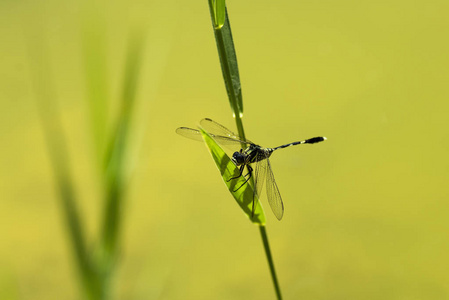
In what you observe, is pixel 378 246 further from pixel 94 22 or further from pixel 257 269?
pixel 94 22

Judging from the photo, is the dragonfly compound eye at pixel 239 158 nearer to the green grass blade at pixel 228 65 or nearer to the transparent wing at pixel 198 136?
the transparent wing at pixel 198 136

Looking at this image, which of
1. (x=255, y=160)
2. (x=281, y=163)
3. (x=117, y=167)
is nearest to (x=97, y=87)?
(x=117, y=167)

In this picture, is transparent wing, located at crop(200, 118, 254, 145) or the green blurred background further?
the green blurred background

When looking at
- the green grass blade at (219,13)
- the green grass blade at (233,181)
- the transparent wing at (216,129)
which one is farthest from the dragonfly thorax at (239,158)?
the green grass blade at (219,13)

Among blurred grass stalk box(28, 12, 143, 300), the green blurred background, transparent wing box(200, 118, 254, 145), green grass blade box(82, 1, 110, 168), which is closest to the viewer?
blurred grass stalk box(28, 12, 143, 300)

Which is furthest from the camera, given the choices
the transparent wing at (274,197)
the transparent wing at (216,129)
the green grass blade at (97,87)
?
the transparent wing at (216,129)

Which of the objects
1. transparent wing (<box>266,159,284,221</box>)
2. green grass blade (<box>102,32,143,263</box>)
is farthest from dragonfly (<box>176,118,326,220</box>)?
green grass blade (<box>102,32,143,263</box>)

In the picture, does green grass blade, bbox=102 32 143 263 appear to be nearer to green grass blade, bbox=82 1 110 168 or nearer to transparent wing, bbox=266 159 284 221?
green grass blade, bbox=82 1 110 168

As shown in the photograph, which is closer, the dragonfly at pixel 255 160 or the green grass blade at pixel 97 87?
the green grass blade at pixel 97 87
